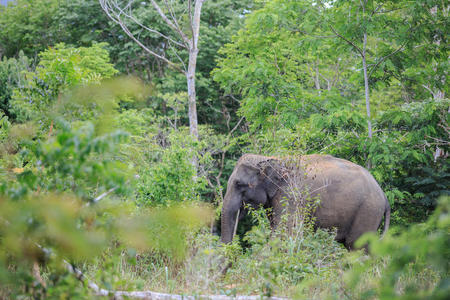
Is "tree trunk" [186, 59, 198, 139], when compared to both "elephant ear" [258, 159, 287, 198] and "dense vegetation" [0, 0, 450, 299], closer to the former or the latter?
"dense vegetation" [0, 0, 450, 299]

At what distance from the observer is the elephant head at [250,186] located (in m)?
8.02

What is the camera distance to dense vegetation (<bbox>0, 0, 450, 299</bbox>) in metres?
2.68

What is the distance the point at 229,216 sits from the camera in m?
7.96

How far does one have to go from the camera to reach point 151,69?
70.7 ft

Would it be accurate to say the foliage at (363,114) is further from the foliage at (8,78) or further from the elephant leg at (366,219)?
the foliage at (8,78)

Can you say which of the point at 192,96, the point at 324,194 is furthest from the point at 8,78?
the point at 324,194

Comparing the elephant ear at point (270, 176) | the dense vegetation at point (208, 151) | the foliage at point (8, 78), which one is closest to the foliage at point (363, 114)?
the dense vegetation at point (208, 151)

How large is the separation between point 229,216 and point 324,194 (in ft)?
5.79

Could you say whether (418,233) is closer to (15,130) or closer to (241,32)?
(15,130)

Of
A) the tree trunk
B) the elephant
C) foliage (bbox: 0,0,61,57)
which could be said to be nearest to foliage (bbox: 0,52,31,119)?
foliage (bbox: 0,0,61,57)

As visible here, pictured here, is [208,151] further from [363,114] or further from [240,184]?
[363,114]

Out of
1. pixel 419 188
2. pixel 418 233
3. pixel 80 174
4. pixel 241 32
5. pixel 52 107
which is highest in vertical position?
pixel 241 32

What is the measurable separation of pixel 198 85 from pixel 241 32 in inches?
219

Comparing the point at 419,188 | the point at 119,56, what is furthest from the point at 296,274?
the point at 119,56
